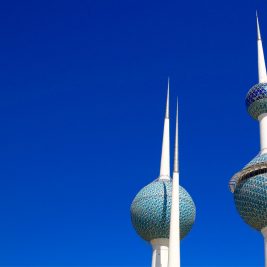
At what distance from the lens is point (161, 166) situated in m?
62.2

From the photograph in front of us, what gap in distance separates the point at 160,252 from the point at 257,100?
2393 cm

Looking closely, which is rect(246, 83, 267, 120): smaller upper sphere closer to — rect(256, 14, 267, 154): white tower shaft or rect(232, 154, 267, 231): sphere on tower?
rect(256, 14, 267, 154): white tower shaft

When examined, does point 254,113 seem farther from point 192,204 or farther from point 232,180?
point 192,204

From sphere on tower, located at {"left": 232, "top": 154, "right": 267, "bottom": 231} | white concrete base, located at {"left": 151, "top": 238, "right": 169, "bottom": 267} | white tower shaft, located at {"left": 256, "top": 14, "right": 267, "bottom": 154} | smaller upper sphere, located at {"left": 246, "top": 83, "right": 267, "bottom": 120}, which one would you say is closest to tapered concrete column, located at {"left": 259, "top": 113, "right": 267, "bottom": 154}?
white tower shaft, located at {"left": 256, "top": 14, "right": 267, "bottom": 154}

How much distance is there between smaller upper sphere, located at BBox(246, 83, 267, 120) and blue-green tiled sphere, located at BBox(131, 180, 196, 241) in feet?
47.2

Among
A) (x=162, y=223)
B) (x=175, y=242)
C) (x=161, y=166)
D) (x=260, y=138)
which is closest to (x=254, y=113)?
(x=260, y=138)

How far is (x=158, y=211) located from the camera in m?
57.1

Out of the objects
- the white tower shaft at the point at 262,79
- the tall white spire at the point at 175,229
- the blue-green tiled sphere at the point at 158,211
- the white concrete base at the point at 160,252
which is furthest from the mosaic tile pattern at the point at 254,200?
the tall white spire at the point at 175,229

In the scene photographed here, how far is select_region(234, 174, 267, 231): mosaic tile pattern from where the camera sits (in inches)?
2074

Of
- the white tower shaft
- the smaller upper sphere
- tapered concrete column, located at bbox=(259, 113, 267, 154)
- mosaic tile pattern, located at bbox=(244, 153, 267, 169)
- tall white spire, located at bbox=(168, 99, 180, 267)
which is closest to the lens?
tall white spire, located at bbox=(168, 99, 180, 267)

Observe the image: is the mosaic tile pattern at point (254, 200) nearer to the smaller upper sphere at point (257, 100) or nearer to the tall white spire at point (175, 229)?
the smaller upper sphere at point (257, 100)

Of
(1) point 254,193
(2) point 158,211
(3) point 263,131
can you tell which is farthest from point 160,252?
(3) point 263,131

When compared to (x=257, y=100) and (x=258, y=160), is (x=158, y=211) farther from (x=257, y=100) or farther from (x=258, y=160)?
(x=257, y=100)

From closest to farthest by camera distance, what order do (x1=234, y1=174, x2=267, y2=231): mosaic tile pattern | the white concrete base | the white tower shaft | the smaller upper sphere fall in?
1. (x1=234, y1=174, x2=267, y2=231): mosaic tile pattern
2. the white concrete base
3. the white tower shaft
4. the smaller upper sphere
